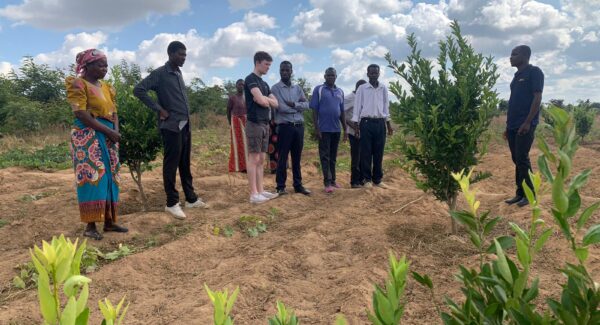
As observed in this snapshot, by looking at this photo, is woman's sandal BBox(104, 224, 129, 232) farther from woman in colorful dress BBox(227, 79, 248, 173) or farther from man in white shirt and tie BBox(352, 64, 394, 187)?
man in white shirt and tie BBox(352, 64, 394, 187)

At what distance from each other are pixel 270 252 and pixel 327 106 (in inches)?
118

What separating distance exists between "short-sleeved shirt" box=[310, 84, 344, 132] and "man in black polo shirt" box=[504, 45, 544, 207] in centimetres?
240

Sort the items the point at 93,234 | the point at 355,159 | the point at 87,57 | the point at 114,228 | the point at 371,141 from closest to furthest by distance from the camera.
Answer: the point at 87,57 < the point at 93,234 < the point at 114,228 < the point at 371,141 < the point at 355,159

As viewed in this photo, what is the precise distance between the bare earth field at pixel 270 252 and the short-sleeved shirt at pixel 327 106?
1.11m

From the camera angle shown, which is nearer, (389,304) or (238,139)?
(389,304)

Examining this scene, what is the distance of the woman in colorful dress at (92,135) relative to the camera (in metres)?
Answer: 3.98

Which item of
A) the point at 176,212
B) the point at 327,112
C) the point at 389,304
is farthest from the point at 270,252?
the point at 389,304

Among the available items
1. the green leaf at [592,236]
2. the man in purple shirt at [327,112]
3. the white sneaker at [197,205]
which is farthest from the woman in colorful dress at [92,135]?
the green leaf at [592,236]

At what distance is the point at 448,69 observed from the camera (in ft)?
13.8

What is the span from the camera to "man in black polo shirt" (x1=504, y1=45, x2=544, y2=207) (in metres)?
5.03

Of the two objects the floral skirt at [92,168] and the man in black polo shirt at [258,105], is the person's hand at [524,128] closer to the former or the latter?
the man in black polo shirt at [258,105]

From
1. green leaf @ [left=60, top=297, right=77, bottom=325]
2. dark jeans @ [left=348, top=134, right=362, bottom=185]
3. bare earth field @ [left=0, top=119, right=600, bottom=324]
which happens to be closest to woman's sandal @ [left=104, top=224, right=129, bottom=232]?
bare earth field @ [left=0, top=119, right=600, bottom=324]

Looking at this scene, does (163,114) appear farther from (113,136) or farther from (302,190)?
(302,190)

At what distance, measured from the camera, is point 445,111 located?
4.22 metres
